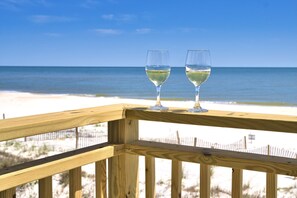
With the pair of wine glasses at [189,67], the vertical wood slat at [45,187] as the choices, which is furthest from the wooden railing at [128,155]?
the pair of wine glasses at [189,67]

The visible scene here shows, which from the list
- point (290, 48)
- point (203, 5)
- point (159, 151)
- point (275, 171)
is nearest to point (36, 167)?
point (159, 151)

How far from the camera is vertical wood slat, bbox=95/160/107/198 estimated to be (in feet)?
5.08

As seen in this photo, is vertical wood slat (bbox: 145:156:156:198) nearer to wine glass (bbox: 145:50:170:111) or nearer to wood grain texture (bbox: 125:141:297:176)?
wood grain texture (bbox: 125:141:297:176)

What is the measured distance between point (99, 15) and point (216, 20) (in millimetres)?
16706

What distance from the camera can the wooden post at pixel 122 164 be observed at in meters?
1.63

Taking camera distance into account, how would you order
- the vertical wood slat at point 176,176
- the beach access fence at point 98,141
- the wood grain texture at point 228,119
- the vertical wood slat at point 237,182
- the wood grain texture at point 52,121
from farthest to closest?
the beach access fence at point 98,141 → the vertical wood slat at point 176,176 → the vertical wood slat at point 237,182 → the wood grain texture at point 228,119 → the wood grain texture at point 52,121

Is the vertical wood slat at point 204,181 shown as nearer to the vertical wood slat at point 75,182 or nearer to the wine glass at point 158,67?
the wine glass at point 158,67

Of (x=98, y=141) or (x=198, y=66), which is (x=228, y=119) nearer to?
(x=198, y=66)

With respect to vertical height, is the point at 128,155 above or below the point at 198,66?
below

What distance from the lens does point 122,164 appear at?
1647 mm

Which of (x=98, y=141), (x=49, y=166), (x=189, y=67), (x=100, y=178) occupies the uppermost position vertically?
(x=189, y=67)

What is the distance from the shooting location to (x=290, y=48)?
205ft

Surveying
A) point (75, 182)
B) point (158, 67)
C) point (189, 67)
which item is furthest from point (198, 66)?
point (75, 182)

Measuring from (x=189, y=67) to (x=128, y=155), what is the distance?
0.45 meters
